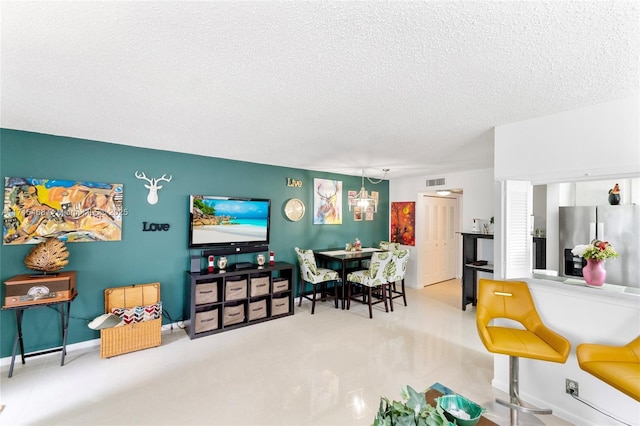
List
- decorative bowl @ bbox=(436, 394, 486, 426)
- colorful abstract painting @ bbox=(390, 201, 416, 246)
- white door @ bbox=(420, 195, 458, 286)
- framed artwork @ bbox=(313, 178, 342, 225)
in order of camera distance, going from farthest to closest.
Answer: white door @ bbox=(420, 195, 458, 286), colorful abstract painting @ bbox=(390, 201, 416, 246), framed artwork @ bbox=(313, 178, 342, 225), decorative bowl @ bbox=(436, 394, 486, 426)

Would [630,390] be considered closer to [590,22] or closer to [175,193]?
[590,22]

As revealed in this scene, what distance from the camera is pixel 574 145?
2115 millimetres

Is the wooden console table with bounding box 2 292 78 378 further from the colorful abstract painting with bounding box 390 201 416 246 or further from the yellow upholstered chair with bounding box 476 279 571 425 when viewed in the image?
the colorful abstract painting with bounding box 390 201 416 246

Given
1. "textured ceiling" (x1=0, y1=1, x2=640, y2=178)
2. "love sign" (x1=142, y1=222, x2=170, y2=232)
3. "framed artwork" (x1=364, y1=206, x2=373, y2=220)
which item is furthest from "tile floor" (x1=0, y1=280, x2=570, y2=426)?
"framed artwork" (x1=364, y1=206, x2=373, y2=220)

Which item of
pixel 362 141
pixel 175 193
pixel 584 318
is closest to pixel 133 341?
pixel 175 193

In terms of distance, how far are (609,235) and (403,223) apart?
3.31 meters

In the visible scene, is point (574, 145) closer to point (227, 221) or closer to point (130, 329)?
point (227, 221)

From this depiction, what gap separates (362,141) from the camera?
3.04m

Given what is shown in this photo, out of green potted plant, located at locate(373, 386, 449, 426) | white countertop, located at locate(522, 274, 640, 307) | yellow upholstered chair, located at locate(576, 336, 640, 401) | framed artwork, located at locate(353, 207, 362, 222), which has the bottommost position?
yellow upholstered chair, located at locate(576, 336, 640, 401)

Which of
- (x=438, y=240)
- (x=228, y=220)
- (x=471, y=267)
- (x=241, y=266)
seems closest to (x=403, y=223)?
(x=438, y=240)

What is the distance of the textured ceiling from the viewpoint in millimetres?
1141

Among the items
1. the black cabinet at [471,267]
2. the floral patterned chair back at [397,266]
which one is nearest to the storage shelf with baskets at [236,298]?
the floral patterned chair back at [397,266]

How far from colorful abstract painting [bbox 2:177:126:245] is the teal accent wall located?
0.08 metres

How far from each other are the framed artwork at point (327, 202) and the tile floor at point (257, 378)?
6.59 ft
